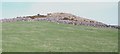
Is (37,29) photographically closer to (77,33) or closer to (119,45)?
(77,33)

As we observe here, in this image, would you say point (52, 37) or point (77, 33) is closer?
point (52, 37)

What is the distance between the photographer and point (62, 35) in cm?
2991

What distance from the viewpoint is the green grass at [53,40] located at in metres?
23.9

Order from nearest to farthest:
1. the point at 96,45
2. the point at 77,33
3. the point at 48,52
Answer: the point at 48,52, the point at 96,45, the point at 77,33

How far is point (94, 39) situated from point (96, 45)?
9.39ft

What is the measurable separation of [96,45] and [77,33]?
5.56 meters

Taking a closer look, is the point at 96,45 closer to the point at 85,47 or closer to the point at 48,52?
the point at 85,47

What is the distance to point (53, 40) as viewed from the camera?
27.0 meters

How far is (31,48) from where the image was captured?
77.0ft

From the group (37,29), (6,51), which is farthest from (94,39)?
(6,51)

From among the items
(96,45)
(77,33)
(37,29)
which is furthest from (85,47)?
(37,29)

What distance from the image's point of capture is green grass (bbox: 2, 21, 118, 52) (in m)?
23.9

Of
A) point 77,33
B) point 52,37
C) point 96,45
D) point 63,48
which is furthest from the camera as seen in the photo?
point 77,33

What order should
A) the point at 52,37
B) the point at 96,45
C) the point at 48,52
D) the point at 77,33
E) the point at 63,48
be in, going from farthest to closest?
the point at 77,33 → the point at 52,37 → the point at 96,45 → the point at 63,48 → the point at 48,52
